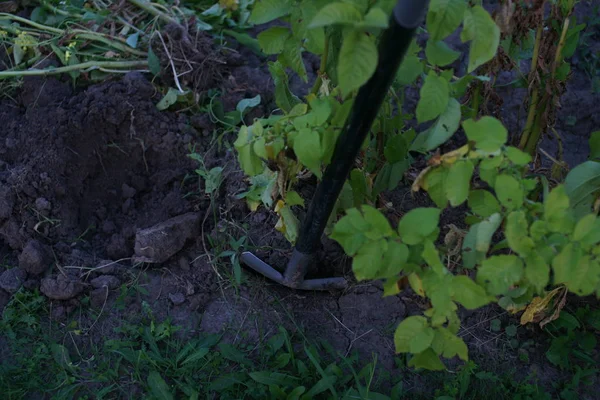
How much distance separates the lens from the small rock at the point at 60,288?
221 centimetres

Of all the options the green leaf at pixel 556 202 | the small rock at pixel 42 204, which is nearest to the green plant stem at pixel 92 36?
the small rock at pixel 42 204

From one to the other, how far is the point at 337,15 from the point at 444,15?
0.29 metres

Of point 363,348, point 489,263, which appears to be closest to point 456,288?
point 489,263

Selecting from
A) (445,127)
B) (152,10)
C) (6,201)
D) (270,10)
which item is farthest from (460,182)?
(152,10)

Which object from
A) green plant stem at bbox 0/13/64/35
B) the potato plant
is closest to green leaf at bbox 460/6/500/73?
the potato plant

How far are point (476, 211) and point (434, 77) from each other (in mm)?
351

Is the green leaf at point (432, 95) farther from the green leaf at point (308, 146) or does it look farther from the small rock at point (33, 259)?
the small rock at point (33, 259)

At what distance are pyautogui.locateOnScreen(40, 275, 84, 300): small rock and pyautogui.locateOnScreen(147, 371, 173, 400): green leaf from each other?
0.44 meters

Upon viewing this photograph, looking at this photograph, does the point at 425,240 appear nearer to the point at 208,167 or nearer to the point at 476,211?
the point at 476,211

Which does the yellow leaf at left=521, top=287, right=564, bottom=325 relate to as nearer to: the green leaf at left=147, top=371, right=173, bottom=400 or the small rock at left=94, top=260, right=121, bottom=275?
the green leaf at left=147, top=371, right=173, bottom=400

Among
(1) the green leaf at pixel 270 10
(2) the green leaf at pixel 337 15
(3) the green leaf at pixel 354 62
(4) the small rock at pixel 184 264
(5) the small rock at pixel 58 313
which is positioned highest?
(2) the green leaf at pixel 337 15

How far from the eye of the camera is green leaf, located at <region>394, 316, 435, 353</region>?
5.16ft

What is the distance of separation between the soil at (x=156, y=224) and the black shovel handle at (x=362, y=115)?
12.5 inches

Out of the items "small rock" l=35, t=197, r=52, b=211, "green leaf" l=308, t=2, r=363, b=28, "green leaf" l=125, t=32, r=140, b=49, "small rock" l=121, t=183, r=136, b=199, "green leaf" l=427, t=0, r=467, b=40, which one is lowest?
"small rock" l=121, t=183, r=136, b=199
